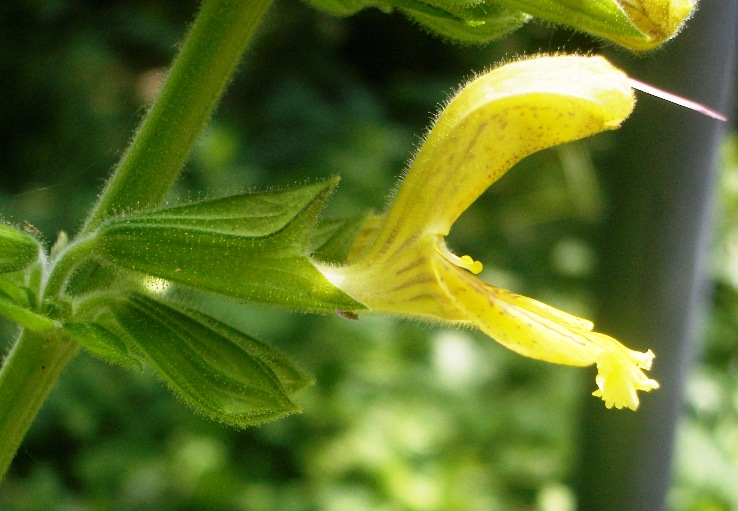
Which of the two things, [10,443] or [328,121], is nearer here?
[10,443]

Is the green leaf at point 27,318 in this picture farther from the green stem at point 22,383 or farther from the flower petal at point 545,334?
the flower petal at point 545,334

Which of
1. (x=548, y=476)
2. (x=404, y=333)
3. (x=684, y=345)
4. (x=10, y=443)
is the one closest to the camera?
(x=10, y=443)

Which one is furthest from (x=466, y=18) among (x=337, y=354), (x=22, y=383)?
(x=337, y=354)

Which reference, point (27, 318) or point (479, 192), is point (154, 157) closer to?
point (27, 318)

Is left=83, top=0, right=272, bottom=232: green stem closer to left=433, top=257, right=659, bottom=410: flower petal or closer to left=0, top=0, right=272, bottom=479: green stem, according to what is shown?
left=0, top=0, right=272, bottom=479: green stem

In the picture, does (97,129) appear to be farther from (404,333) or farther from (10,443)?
(10,443)

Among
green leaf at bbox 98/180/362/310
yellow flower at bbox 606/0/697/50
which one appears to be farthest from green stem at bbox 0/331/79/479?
yellow flower at bbox 606/0/697/50

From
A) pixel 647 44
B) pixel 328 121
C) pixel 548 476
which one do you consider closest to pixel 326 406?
pixel 548 476

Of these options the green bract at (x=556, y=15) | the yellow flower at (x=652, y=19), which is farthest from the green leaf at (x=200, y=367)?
the yellow flower at (x=652, y=19)
